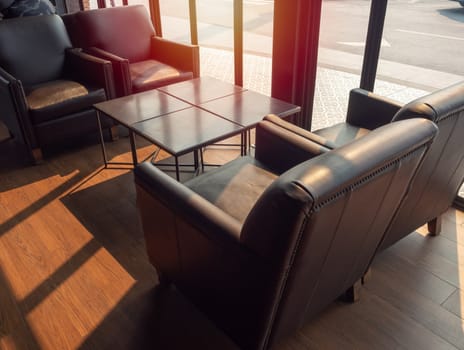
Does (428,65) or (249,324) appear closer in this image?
(249,324)

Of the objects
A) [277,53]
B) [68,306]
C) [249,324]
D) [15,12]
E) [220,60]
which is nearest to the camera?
[249,324]

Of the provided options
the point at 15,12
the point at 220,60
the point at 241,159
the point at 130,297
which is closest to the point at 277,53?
the point at 241,159

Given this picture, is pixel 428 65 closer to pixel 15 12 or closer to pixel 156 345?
pixel 156 345

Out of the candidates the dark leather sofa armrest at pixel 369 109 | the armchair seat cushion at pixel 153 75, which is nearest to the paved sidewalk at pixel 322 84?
the dark leather sofa armrest at pixel 369 109

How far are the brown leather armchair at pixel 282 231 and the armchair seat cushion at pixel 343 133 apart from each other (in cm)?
67

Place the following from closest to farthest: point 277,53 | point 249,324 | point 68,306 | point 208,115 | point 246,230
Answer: point 246,230 < point 249,324 < point 68,306 < point 208,115 < point 277,53

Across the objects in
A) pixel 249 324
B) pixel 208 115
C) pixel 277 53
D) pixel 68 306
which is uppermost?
pixel 277 53

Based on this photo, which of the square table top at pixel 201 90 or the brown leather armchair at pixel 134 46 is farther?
the brown leather armchair at pixel 134 46

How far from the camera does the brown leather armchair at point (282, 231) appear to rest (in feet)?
3.03

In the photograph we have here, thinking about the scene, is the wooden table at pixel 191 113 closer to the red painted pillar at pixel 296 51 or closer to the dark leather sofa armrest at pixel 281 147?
the dark leather sofa armrest at pixel 281 147

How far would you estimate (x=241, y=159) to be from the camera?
6.48 feet

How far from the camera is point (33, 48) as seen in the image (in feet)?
9.76

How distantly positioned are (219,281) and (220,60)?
152 inches

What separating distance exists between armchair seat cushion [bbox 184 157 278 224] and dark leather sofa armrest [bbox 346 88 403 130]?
70 centimetres
